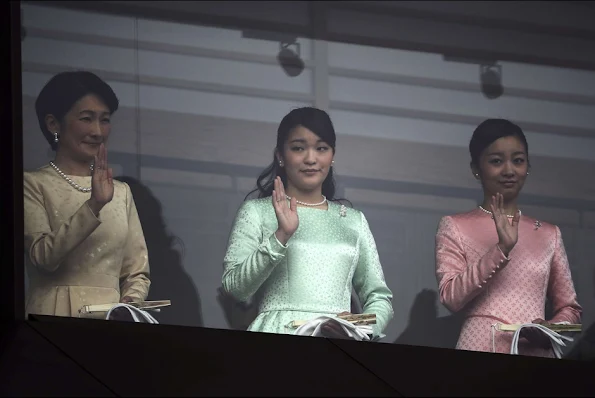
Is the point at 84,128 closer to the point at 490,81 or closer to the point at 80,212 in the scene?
the point at 80,212

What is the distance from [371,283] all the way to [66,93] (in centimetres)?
108

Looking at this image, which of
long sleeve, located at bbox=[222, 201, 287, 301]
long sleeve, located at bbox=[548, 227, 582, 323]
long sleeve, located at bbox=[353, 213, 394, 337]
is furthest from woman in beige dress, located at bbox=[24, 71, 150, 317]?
long sleeve, located at bbox=[548, 227, 582, 323]

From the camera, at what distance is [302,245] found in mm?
3717

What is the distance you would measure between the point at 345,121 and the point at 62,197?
35.2 inches

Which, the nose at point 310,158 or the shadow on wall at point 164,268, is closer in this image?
the shadow on wall at point 164,268

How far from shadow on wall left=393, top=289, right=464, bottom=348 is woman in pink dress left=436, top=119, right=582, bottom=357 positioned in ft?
0.08

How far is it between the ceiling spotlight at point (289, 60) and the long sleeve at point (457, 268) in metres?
0.65

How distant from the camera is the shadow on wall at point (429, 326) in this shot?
3715mm

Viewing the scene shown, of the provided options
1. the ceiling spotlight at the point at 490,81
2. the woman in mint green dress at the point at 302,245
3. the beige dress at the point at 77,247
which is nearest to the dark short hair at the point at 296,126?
the woman in mint green dress at the point at 302,245

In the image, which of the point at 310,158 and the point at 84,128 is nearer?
the point at 84,128

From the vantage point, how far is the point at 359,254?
3.76m

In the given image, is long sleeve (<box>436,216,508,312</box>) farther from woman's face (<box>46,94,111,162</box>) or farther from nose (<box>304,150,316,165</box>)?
woman's face (<box>46,94,111,162</box>)

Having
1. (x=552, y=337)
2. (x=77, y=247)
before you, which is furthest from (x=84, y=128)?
(x=552, y=337)

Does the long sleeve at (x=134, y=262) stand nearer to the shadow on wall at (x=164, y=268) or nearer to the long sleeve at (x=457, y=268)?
the shadow on wall at (x=164, y=268)
